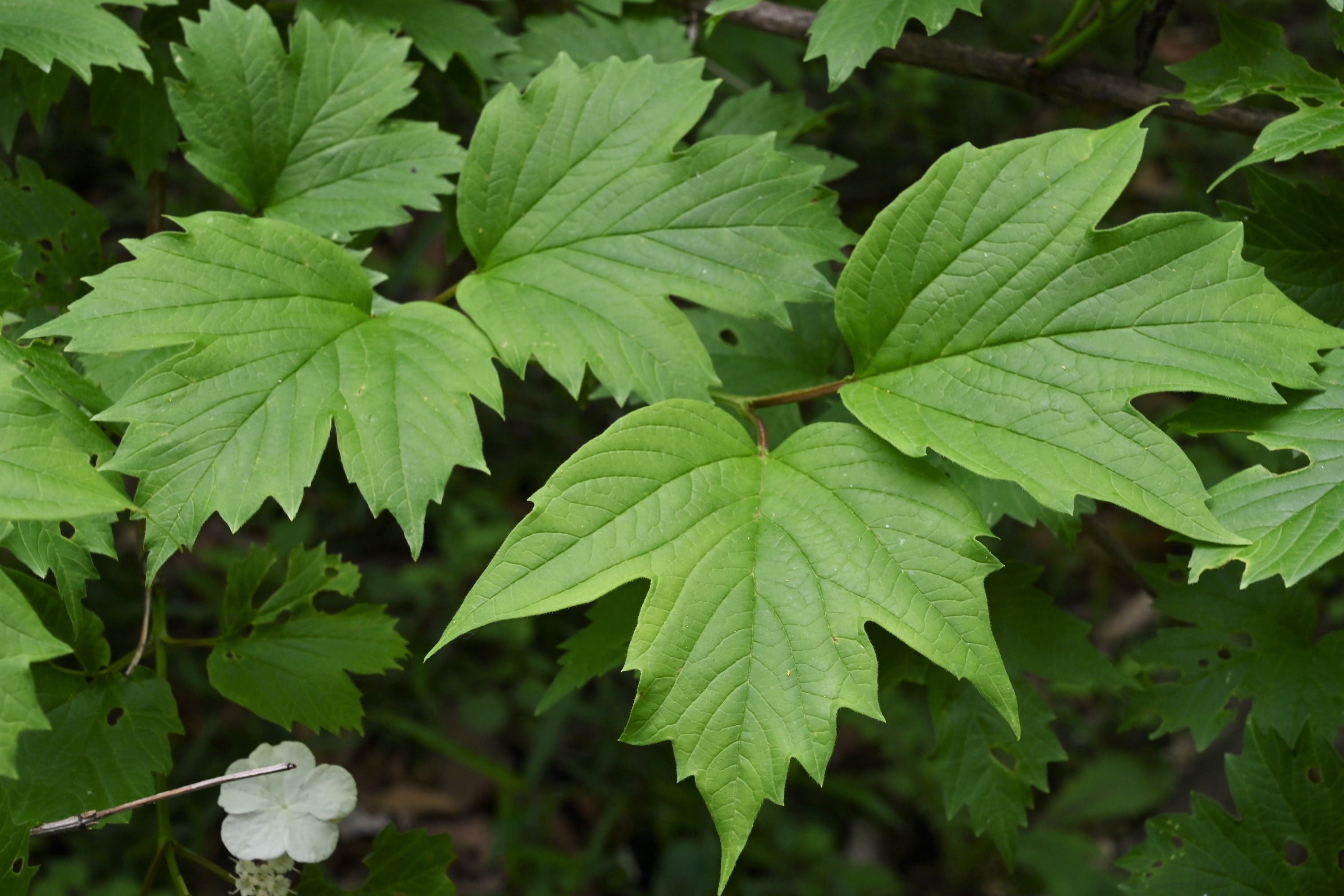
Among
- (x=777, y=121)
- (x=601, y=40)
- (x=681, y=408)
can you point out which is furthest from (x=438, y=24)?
(x=681, y=408)

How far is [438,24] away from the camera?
169 centimetres

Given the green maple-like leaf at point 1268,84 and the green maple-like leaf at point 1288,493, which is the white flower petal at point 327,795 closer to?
the green maple-like leaf at point 1288,493

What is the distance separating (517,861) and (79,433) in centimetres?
202

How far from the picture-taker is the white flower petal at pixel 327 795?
4.27ft

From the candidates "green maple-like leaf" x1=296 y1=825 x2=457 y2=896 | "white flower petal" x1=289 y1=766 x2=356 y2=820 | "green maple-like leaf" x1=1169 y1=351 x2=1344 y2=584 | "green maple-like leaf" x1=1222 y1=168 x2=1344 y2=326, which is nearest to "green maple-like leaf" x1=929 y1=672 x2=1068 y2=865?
"green maple-like leaf" x1=1169 y1=351 x2=1344 y2=584

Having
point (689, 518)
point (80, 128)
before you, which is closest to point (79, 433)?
point (689, 518)

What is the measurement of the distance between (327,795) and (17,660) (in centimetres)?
50

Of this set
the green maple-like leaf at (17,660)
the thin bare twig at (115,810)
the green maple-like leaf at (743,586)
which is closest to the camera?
the green maple-like leaf at (17,660)

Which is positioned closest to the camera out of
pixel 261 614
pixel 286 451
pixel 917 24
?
pixel 286 451

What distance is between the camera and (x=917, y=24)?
1859mm

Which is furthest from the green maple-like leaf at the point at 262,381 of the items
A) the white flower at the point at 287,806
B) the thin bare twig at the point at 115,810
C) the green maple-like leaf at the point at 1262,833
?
the green maple-like leaf at the point at 1262,833

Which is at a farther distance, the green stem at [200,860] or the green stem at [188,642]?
the green stem at [188,642]

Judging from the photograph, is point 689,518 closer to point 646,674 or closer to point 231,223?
point 646,674

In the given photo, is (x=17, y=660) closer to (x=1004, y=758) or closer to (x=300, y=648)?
(x=300, y=648)
